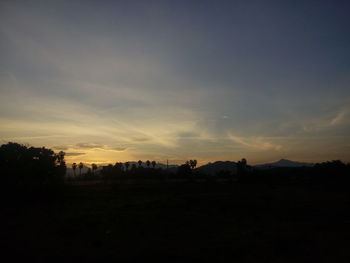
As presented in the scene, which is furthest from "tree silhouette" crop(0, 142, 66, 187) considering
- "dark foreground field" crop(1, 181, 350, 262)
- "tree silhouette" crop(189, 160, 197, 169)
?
"tree silhouette" crop(189, 160, 197, 169)

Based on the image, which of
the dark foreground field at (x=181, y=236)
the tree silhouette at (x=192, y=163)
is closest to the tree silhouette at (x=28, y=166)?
the dark foreground field at (x=181, y=236)

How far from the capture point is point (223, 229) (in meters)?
19.0

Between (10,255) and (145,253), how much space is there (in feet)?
23.1

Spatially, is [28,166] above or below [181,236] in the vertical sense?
above

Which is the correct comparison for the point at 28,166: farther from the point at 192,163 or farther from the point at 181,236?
the point at 192,163

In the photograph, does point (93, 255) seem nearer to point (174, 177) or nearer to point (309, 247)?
point (309, 247)

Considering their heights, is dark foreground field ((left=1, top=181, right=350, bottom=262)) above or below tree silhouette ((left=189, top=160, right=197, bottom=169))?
below

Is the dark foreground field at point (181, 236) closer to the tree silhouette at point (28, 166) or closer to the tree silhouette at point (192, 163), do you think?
the tree silhouette at point (28, 166)

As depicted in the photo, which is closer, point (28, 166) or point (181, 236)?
point (181, 236)

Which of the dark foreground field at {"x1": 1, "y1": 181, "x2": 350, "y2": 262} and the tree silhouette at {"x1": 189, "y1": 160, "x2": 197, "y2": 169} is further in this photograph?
the tree silhouette at {"x1": 189, "y1": 160, "x2": 197, "y2": 169}

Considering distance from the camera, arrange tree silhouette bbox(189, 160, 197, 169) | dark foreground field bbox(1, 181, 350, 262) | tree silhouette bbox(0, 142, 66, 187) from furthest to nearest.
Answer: tree silhouette bbox(189, 160, 197, 169), tree silhouette bbox(0, 142, 66, 187), dark foreground field bbox(1, 181, 350, 262)

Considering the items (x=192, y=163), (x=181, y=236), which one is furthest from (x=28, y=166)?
(x=192, y=163)

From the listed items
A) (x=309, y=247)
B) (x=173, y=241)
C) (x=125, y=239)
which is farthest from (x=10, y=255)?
(x=309, y=247)

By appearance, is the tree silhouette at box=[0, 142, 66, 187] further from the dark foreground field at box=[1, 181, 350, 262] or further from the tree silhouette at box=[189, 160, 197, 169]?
the tree silhouette at box=[189, 160, 197, 169]
